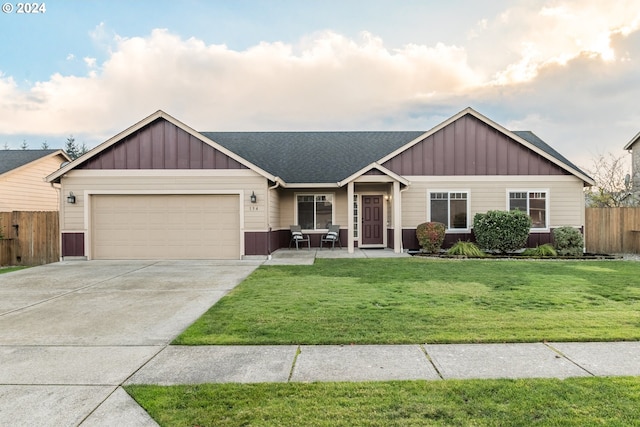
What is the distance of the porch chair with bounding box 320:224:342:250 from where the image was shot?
1407 cm

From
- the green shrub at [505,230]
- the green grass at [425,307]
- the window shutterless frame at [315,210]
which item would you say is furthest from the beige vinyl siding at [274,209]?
the green shrub at [505,230]

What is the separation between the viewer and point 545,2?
12078 mm

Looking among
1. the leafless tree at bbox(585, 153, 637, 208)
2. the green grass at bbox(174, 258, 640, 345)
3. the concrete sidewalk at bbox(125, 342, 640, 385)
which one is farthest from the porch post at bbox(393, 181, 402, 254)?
the leafless tree at bbox(585, 153, 637, 208)

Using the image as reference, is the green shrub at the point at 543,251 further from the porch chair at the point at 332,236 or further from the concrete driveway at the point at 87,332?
the concrete driveway at the point at 87,332

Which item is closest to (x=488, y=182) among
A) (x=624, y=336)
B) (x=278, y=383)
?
(x=624, y=336)

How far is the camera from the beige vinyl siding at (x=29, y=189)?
15687 millimetres

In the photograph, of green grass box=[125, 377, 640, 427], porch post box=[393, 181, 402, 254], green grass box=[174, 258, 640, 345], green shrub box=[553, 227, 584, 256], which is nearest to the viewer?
green grass box=[125, 377, 640, 427]

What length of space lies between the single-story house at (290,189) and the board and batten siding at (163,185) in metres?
0.03

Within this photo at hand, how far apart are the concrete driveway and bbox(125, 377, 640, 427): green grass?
0.37 m

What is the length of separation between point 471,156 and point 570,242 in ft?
13.9

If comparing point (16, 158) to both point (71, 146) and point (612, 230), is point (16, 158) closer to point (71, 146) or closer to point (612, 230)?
point (612, 230)

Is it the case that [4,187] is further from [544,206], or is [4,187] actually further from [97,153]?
[544,206]

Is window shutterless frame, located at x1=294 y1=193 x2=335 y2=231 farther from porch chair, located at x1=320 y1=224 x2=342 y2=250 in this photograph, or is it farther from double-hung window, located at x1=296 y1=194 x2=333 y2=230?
porch chair, located at x1=320 y1=224 x2=342 y2=250

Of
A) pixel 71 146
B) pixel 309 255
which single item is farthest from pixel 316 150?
pixel 71 146
